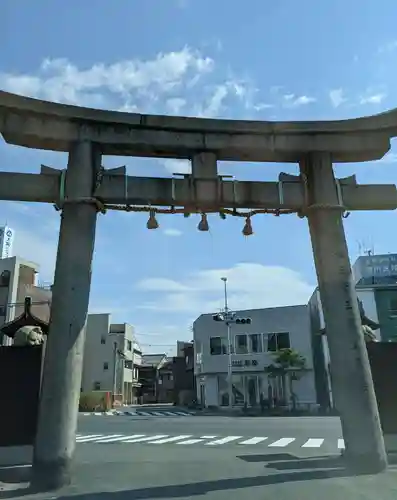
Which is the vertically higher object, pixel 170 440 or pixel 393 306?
pixel 393 306

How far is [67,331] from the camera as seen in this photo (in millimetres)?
8797

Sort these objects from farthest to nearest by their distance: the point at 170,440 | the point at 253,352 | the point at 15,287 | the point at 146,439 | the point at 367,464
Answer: the point at 15,287 < the point at 253,352 < the point at 146,439 < the point at 170,440 < the point at 367,464

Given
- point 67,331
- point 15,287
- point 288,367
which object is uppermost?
point 15,287

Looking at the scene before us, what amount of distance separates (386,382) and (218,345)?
128ft

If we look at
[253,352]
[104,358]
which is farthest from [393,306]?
[104,358]

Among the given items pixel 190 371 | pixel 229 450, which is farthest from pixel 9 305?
pixel 229 450

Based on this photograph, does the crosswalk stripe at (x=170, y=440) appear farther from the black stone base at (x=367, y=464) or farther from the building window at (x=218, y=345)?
the building window at (x=218, y=345)

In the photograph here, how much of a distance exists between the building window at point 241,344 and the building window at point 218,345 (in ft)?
4.13

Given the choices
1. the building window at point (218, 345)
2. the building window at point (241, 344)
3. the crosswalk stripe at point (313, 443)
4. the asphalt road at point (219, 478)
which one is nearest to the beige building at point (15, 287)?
the building window at point (218, 345)

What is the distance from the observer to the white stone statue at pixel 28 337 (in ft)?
32.5

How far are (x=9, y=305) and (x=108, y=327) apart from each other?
20.0 m

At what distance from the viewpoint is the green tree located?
4284cm

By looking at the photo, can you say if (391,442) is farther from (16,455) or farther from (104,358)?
(104,358)

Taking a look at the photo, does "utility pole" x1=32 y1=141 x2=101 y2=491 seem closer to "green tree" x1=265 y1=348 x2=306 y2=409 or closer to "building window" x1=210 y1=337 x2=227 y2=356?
"green tree" x1=265 y1=348 x2=306 y2=409
